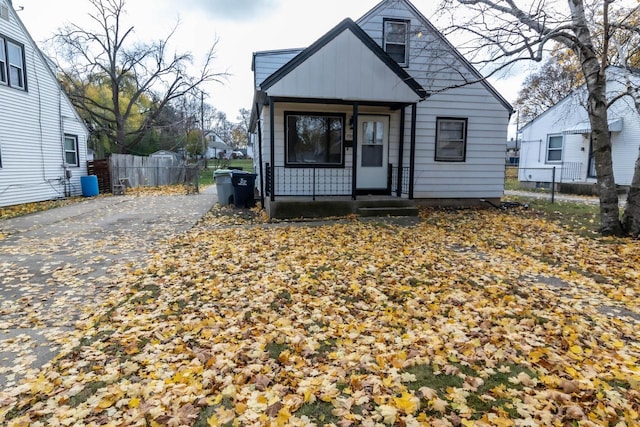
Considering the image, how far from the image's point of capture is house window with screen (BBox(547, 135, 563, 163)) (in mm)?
18877

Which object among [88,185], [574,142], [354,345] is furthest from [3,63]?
[574,142]

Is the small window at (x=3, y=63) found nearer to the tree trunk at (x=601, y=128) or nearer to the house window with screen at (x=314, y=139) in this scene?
the house window with screen at (x=314, y=139)

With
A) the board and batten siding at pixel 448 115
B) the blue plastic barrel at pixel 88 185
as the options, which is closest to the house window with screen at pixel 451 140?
the board and batten siding at pixel 448 115

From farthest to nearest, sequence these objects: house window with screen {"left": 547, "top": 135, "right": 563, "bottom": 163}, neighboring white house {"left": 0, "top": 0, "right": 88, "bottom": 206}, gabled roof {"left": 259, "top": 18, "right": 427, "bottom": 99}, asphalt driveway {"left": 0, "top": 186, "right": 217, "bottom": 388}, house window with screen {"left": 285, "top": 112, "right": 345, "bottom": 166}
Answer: house window with screen {"left": 547, "top": 135, "right": 563, "bottom": 163} < neighboring white house {"left": 0, "top": 0, "right": 88, "bottom": 206} < house window with screen {"left": 285, "top": 112, "right": 345, "bottom": 166} < gabled roof {"left": 259, "top": 18, "right": 427, "bottom": 99} < asphalt driveway {"left": 0, "top": 186, "right": 217, "bottom": 388}

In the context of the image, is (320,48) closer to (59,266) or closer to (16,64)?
(59,266)

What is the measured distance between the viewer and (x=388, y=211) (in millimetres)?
9547

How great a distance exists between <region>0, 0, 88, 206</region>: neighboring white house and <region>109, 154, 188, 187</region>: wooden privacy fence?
7.76ft

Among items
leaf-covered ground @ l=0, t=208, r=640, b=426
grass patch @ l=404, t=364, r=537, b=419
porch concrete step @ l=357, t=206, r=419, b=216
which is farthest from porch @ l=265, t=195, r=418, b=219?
grass patch @ l=404, t=364, r=537, b=419

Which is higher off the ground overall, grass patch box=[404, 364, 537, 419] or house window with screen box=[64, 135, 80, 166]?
house window with screen box=[64, 135, 80, 166]

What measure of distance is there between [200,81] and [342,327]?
2749 cm

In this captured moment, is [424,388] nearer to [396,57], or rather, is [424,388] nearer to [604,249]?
[604,249]

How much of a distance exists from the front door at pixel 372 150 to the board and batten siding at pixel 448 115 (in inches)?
28.3

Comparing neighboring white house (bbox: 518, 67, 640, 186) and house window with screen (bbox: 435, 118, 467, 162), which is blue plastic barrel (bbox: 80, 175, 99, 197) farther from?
neighboring white house (bbox: 518, 67, 640, 186)

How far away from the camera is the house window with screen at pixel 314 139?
10305 mm
